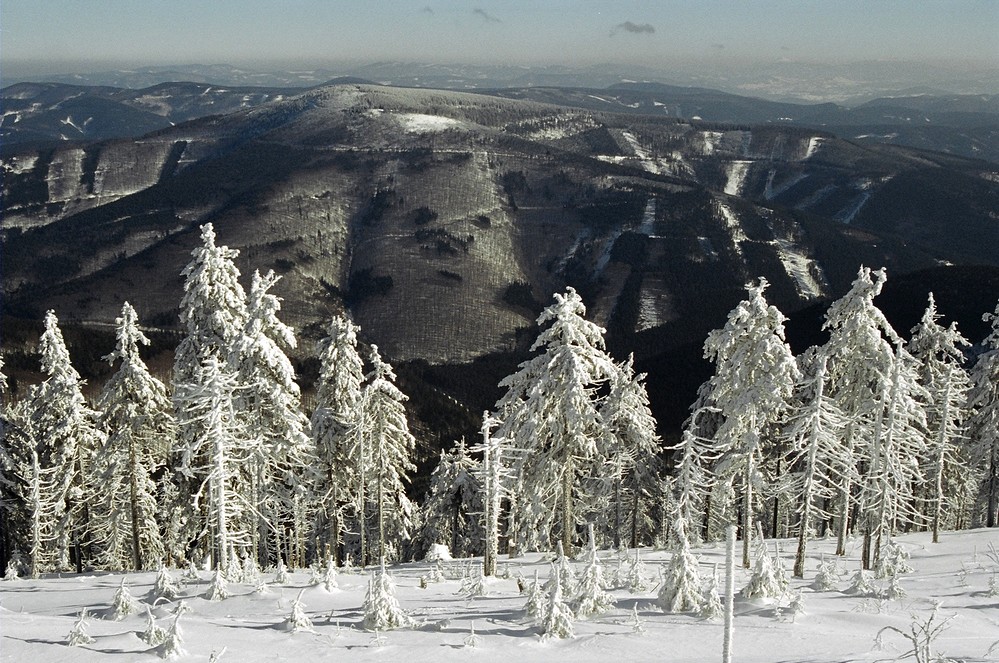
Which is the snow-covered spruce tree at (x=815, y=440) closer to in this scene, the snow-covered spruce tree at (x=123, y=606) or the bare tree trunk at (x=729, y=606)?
the bare tree trunk at (x=729, y=606)

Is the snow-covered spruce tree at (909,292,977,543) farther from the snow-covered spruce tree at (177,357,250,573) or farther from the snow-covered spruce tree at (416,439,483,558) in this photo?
the snow-covered spruce tree at (177,357,250,573)

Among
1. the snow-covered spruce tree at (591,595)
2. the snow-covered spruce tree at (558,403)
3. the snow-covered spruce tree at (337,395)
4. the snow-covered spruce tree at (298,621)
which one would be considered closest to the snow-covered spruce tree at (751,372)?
the snow-covered spruce tree at (558,403)

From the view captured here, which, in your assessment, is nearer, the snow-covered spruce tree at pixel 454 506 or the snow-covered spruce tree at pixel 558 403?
the snow-covered spruce tree at pixel 558 403

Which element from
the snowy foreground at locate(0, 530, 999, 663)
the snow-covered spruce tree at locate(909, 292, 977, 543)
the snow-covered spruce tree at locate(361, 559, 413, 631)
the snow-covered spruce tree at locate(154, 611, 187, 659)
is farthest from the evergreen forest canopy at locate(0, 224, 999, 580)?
the snow-covered spruce tree at locate(154, 611, 187, 659)

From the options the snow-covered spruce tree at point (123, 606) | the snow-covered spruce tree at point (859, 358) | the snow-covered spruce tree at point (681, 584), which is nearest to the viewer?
the snow-covered spruce tree at point (681, 584)

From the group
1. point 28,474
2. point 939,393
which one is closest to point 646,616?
point 939,393

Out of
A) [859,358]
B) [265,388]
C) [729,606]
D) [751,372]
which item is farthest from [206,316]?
[859,358]
